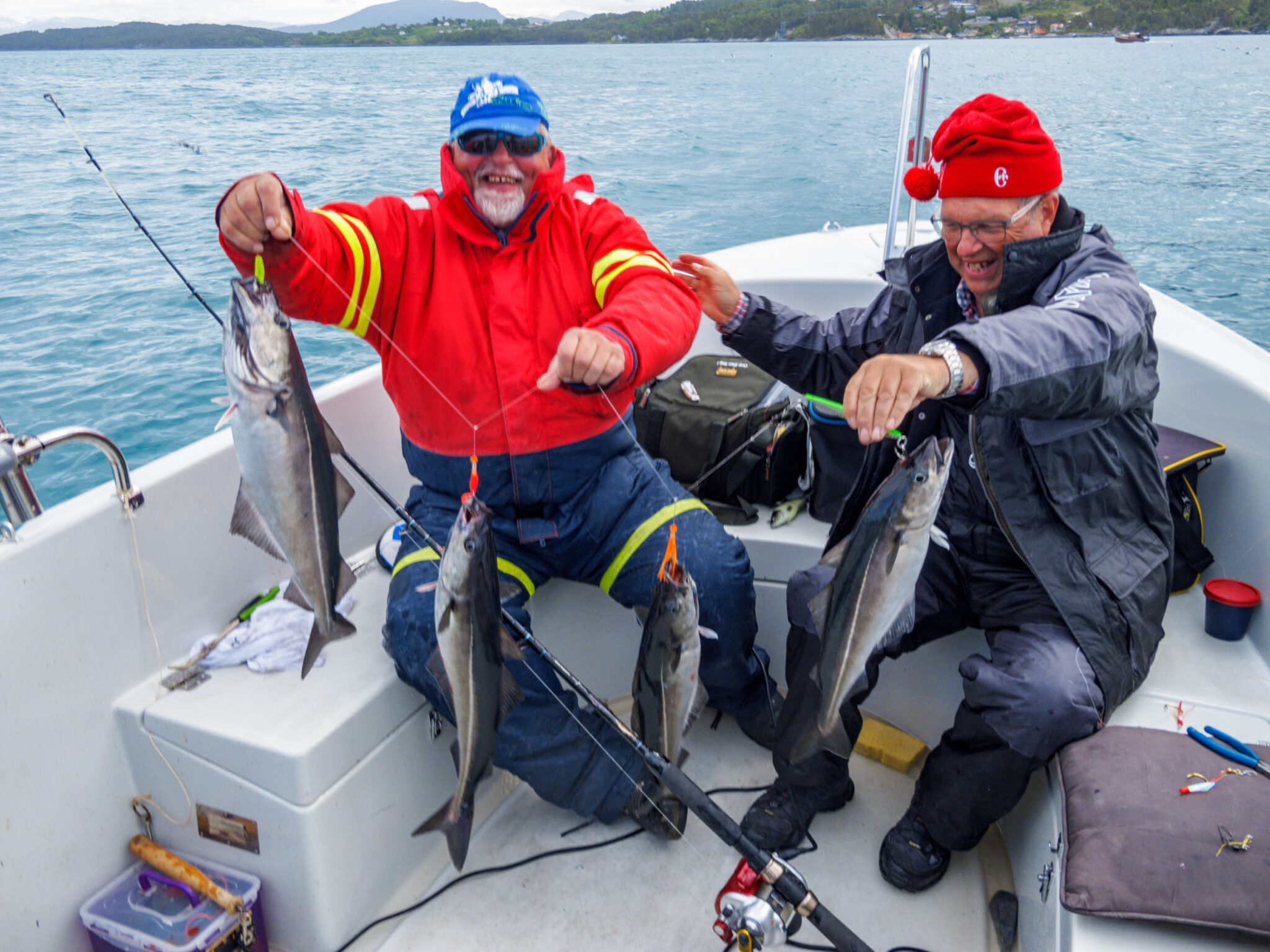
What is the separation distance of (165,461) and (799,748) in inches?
84.5

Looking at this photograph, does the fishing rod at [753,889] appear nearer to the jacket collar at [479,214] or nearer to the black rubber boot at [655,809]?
the black rubber boot at [655,809]

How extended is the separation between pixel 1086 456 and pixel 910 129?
86.4 inches

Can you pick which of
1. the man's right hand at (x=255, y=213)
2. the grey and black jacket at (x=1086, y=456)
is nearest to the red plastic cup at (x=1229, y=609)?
the grey and black jacket at (x=1086, y=456)

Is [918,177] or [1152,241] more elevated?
[918,177]

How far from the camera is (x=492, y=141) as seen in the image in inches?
103

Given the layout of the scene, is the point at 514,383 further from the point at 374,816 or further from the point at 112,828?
the point at 112,828

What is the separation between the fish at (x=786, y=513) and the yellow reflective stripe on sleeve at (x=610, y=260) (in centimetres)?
123

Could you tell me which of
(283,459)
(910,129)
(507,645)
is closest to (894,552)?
(507,645)

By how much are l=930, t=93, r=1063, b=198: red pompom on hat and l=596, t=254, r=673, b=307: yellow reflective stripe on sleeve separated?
864 mm

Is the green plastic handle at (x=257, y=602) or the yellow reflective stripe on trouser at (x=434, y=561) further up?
the yellow reflective stripe on trouser at (x=434, y=561)

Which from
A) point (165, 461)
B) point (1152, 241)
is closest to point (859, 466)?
point (165, 461)

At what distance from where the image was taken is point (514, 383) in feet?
8.67

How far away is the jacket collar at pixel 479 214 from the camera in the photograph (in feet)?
8.82

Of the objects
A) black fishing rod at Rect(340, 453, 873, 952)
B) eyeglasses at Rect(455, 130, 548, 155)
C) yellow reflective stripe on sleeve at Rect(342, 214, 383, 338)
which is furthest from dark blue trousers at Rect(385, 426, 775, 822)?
eyeglasses at Rect(455, 130, 548, 155)
